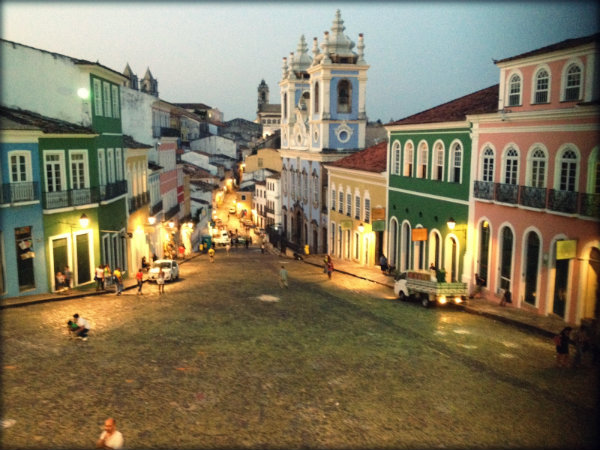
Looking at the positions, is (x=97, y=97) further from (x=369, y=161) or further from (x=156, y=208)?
(x=369, y=161)

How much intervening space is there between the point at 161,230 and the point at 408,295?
75.7 ft

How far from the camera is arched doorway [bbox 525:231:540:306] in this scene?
1992 centimetres

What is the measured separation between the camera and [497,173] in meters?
21.9

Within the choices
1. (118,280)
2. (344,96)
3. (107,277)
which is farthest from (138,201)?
(344,96)

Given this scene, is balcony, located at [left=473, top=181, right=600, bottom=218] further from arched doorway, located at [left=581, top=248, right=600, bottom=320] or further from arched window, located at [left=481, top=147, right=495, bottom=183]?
arched doorway, located at [left=581, top=248, right=600, bottom=320]

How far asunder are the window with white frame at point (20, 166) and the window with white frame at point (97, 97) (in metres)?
5.12

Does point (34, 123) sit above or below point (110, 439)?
above

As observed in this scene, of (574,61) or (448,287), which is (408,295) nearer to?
(448,287)

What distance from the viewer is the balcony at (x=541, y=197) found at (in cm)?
1723

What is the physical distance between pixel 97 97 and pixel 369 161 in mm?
17587

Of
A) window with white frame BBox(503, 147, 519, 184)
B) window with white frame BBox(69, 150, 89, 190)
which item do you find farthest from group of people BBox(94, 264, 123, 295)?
window with white frame BBox(503, 147, 519, 184)

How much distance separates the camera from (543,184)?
19562mm

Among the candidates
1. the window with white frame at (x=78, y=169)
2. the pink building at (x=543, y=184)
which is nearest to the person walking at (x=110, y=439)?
the pink building at (x=543, y=184)

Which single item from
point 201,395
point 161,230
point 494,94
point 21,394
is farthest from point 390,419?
point 161,230
